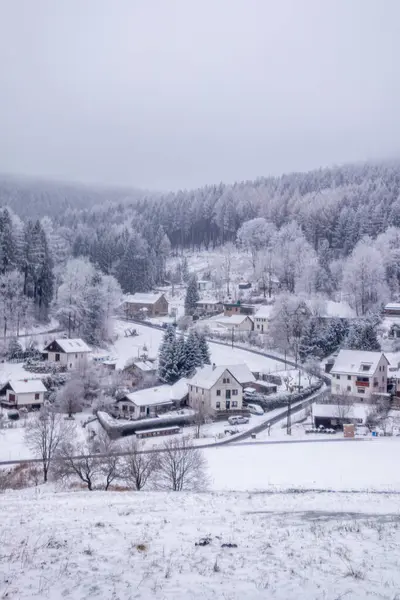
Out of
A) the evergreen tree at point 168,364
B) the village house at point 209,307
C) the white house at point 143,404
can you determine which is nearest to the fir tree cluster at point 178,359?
the evergreen tree at point 168,364

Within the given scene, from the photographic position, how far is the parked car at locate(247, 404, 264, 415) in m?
45.4

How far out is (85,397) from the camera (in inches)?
1777

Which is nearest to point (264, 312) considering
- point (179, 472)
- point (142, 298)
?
point (142, 298)

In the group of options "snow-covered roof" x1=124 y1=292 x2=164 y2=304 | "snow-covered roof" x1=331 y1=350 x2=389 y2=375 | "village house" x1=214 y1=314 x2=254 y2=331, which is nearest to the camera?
"snow-covered roof" x1=331 y1=350 x2=389 y2=375

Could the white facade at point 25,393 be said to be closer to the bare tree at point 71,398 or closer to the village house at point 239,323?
the bare tree at point 71,398

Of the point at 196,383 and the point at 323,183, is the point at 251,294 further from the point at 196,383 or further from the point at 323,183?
the point at 323,183

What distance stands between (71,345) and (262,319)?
26.0m

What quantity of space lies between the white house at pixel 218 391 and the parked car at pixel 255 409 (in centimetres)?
85

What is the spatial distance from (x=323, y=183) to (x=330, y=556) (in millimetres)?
138436

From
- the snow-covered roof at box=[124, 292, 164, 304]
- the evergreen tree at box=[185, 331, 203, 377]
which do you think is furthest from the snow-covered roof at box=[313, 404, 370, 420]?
the snow-covered roof at box=[124, 292, 164, 304]

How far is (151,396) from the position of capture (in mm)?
44406

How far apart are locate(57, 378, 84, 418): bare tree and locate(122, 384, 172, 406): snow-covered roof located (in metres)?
3.59

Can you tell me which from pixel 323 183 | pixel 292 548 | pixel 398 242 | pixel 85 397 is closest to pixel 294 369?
pixel 85 397

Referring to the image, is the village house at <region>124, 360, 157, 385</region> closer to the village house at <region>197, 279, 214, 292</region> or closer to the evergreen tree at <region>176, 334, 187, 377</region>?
the evergreen tree at <region>176, 334, 187, 377</region>
